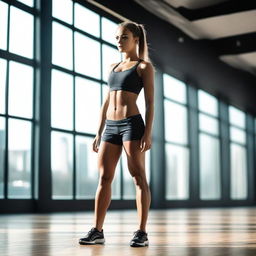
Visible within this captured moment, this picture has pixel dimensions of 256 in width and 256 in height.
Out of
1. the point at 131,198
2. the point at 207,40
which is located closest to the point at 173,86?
the point at 207,40

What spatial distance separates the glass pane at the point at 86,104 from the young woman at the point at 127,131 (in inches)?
211

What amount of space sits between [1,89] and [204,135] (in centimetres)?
699

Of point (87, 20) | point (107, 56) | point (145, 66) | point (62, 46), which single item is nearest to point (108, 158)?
point (145, 66)

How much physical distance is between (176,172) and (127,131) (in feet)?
28.5

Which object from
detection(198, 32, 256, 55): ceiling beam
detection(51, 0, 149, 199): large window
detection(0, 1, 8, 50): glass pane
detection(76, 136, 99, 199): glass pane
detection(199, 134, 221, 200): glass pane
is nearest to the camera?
detection(0, 1, 8, 50): glass pane

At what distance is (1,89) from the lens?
21.8ft

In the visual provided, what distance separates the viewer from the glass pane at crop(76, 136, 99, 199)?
26.3ft

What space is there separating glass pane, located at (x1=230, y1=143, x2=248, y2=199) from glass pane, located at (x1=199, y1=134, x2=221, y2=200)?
99 cm

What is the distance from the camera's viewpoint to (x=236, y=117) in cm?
1473

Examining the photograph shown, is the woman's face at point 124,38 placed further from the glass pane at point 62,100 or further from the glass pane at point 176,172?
the glass pane at point 176,172

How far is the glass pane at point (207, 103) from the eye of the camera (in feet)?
41.0

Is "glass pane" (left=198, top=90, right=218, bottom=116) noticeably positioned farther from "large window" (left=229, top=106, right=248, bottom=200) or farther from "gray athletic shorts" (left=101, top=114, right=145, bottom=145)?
"gray athletic shorts" (left=101, top=114, right=145, bottom=145)

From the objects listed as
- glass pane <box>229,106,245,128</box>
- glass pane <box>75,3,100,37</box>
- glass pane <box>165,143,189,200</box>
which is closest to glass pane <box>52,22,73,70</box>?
glass pane <box>75,3,100,37</box>

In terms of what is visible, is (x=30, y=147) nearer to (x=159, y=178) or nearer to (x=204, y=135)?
(x=159, y=178)
